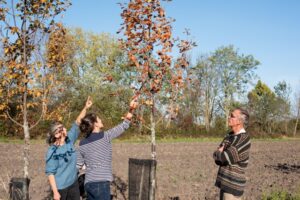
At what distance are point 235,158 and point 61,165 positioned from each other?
2163mm

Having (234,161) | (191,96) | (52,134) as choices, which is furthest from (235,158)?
(191,96)

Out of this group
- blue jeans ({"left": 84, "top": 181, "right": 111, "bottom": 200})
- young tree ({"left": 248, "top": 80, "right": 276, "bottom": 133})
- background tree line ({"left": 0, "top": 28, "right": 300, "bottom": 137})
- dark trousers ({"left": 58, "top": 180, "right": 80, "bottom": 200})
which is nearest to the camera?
blue jeans ({"left": 84, "top": 181, "right": 111, "bottom": 200})

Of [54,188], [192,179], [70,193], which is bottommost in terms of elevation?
[192,179]

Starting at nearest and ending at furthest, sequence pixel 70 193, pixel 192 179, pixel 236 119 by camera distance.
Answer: pixel 236 119
pixel 70 193
pixel 192 179

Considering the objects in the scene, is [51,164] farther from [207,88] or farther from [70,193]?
[207,88]

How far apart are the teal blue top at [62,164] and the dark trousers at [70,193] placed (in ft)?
0.18

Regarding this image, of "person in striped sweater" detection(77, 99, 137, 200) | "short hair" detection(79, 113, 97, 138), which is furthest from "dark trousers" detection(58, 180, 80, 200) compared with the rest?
"short hair" detection(79, 113, 97, 138)

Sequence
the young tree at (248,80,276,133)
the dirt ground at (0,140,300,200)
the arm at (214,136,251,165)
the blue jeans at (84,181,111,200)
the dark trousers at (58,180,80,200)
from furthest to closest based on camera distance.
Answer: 1. the young tree at (248,80,276,133)
2. the dirt ground at (0,140,300,200)
3. the dark trousers at (58,180,80,200)
4. the blue jeans at (84,181,111,200)
5. the arm at (214,136,251,165)

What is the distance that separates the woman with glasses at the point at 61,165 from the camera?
4672 millimetres

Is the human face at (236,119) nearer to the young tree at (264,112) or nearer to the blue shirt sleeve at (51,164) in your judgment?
the blue shirt sleeve at (51,164)

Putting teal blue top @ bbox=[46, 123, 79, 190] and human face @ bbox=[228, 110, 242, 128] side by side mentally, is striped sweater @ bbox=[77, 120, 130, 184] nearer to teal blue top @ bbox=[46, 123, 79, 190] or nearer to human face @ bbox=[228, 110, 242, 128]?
teal blue top @ bbox=[46, 123, 79, 190]

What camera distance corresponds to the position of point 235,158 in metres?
4.41

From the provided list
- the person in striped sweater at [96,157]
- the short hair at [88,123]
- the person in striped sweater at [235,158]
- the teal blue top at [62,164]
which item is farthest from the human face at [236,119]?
the teal blue top at [62,164]

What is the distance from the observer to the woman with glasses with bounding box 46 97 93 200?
4672 mm
